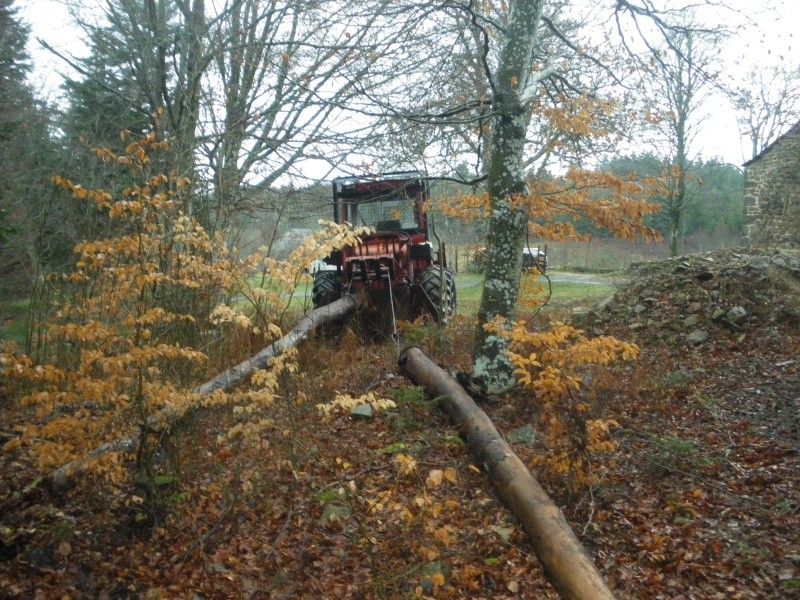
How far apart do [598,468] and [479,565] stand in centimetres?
175

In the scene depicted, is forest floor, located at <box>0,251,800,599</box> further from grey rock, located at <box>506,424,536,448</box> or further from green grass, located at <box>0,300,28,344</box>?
green grass, located at <box>0,300,28,344</box>

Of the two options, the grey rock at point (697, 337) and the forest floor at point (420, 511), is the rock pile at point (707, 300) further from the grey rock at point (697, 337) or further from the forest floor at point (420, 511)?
the forest floor at point (420, 511)

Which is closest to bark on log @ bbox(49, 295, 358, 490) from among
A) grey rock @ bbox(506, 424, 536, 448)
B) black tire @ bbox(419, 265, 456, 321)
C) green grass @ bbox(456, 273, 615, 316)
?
black tire @ bbox(419, 265, 456, 321)

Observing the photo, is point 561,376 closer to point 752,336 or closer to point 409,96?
point 752,336

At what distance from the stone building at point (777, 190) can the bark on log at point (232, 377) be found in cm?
870

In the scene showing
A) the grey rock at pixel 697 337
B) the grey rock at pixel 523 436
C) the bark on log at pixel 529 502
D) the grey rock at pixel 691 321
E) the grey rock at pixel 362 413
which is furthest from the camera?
the grey rock at pixel 691 321

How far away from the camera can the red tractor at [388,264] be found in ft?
36.2

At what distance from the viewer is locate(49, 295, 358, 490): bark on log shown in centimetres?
514

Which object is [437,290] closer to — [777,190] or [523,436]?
[523,436]

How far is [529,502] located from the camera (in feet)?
16.3

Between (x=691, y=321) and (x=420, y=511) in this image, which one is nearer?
(x=420, y=511)

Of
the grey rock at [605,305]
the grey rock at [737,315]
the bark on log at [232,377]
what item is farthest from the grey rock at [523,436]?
the grey rock at [605,305]

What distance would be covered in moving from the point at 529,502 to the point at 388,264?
21.6ft

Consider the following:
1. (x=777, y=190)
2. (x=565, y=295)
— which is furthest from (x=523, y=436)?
(x=777, y=190)
